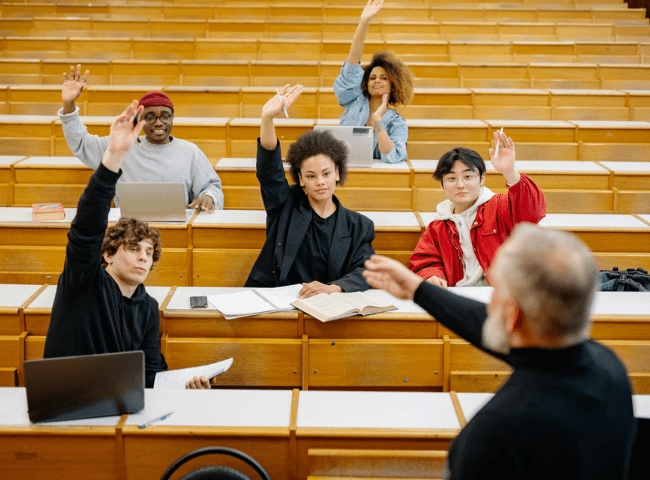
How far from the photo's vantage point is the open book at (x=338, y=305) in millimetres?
1126

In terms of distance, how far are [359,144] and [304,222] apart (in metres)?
0.63

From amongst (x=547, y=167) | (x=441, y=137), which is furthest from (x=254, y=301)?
(x=441, y=137)

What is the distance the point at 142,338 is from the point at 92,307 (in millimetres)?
129

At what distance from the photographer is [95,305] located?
96 centimetres

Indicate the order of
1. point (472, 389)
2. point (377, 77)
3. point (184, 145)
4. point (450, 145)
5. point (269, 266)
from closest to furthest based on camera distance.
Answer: point (472, 389) → point (269, 266) → point (184, 145) → point (377, 77) → point (450, 145)

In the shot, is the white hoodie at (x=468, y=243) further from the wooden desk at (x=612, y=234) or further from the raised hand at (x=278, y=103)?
the raised hand at (x=278, y=103)

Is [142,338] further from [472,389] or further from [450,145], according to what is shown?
[450,145]

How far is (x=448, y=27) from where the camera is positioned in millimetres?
3738

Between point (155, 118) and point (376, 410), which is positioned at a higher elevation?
point (155, 118)

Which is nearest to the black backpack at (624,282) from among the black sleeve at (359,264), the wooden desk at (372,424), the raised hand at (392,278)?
the black sleeve at (359,264)

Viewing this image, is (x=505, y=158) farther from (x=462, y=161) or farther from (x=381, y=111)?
(x=381, y=111)

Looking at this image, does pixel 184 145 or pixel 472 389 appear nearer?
pixel 472 389

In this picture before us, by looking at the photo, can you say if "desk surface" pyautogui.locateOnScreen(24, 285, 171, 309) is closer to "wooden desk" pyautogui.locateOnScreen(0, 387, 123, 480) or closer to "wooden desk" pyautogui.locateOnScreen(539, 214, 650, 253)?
"wooden desk" pyautogui.locateOnScreen(0, 387, 123, 480)

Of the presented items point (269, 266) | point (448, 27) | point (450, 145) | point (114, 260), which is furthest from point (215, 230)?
point (448, 27)
